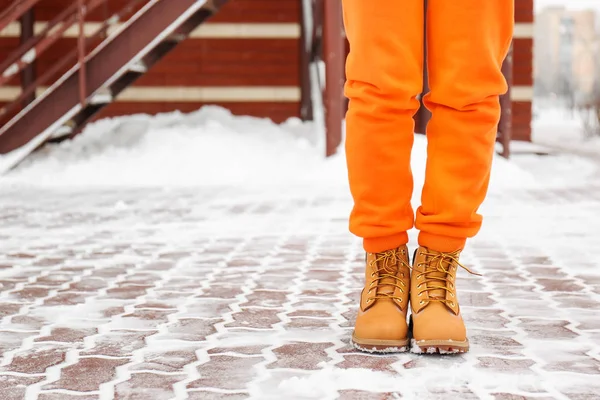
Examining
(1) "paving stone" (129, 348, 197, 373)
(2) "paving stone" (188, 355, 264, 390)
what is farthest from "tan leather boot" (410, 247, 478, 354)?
(1) "paving stone" (129, 348, 197, 373)

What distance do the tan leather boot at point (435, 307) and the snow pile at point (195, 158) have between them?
457cm

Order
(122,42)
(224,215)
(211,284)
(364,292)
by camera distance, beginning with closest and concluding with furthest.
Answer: (364,292), (211,284), (224,215), (122,42)

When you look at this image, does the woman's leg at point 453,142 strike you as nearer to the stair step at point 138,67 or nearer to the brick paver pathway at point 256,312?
the brick paver pathway at point 256,312

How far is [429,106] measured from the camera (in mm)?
2012

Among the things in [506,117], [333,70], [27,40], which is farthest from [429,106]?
[27,40]

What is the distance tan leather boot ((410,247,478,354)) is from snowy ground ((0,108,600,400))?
44 millimetres

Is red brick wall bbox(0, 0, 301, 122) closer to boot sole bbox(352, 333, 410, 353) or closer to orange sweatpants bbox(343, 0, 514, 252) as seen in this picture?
orange sweatpants bbox(343, 0, 514, 252)

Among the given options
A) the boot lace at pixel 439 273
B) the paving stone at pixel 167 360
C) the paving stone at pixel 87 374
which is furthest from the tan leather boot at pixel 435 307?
the paving stone at pixel 87 374

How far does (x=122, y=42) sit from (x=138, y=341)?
5.75 meters

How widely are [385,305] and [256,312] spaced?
0.58 meters

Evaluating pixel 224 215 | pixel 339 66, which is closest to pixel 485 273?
pixel 224 215

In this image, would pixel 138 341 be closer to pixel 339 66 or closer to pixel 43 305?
pixel 43 305

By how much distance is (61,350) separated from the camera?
2.01m

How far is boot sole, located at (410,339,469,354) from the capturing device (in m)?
1.89
